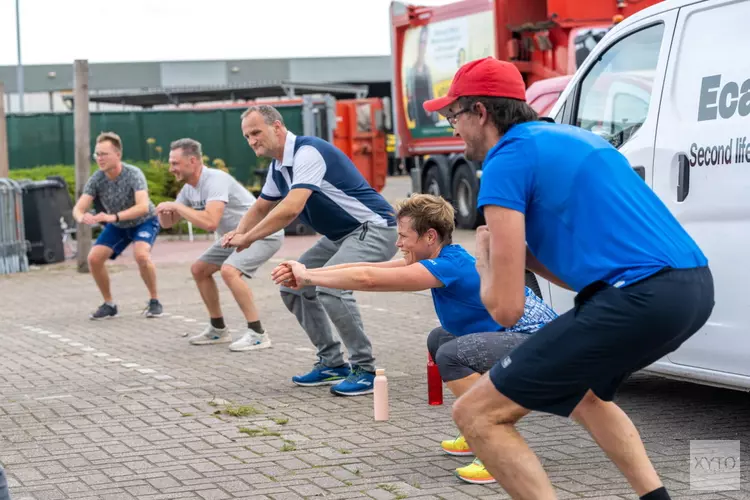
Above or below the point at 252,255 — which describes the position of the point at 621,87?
above

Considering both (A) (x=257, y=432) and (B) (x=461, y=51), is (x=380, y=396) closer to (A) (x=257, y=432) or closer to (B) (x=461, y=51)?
(A) (x=257, y=432)

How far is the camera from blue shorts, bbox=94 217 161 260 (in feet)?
Answer: 38.3

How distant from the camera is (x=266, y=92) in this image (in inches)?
1334

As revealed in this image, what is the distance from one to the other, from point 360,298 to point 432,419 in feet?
20.2

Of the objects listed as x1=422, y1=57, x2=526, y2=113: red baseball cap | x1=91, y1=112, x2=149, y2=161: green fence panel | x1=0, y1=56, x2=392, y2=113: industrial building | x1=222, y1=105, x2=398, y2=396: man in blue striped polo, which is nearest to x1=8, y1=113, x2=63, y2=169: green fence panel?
x1=91, y1=112, x2=149, y2=161: green fence panel

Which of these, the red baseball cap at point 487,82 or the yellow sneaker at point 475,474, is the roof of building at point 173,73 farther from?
the red baseball cap at point 487,82

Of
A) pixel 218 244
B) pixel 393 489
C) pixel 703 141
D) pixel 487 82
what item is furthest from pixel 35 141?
pixel 487 82

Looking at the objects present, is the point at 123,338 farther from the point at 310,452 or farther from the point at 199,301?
the point at 310,452

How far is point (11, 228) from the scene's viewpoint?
647 inches

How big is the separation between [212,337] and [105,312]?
2.22 metres

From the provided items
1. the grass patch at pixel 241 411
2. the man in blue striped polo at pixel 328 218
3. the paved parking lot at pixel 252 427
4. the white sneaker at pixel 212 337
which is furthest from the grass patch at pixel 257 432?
the white sneaker at pixel 212 337

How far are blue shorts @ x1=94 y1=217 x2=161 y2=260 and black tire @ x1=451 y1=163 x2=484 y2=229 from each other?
8.82m

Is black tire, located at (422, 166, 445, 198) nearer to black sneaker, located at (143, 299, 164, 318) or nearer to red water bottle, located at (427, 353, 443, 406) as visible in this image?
black sneaker, located at (143, 299, 164, 318)

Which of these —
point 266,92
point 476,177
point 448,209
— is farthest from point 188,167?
point 266,92
